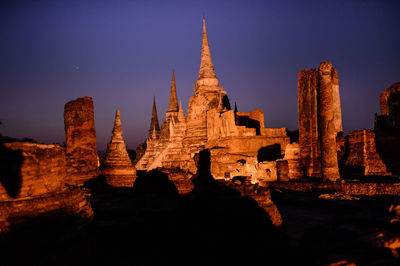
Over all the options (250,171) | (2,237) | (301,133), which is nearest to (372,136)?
(301,133)

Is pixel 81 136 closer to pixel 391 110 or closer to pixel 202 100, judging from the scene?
pixel 391 110

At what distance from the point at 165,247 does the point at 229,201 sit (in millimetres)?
1921

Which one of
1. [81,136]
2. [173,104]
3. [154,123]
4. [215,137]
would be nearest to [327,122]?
[81,136]

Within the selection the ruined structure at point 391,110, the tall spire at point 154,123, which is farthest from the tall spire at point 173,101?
the ruined structure at point 391,110

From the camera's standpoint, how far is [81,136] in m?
11.4

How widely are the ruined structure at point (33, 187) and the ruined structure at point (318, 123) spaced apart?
12.3 metres

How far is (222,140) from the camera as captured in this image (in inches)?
949

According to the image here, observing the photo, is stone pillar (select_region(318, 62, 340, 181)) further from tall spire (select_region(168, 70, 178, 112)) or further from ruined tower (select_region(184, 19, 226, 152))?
tall spire (select_region(168, 70, 178, 112))

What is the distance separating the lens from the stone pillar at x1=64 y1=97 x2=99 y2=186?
11.2m

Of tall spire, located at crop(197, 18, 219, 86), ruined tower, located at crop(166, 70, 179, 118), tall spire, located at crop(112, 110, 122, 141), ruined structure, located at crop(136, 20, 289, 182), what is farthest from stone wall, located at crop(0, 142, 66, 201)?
ruined tower, located at crop(166, 70, 179, 118)

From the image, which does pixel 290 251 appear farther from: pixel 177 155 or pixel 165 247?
pixel 177 155

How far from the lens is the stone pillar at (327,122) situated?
14906 millimetres

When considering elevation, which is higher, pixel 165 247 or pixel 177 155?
pixel 177 155

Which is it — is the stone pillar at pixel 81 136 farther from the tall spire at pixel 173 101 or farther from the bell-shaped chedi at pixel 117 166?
the tall spire at pixel 173 101
